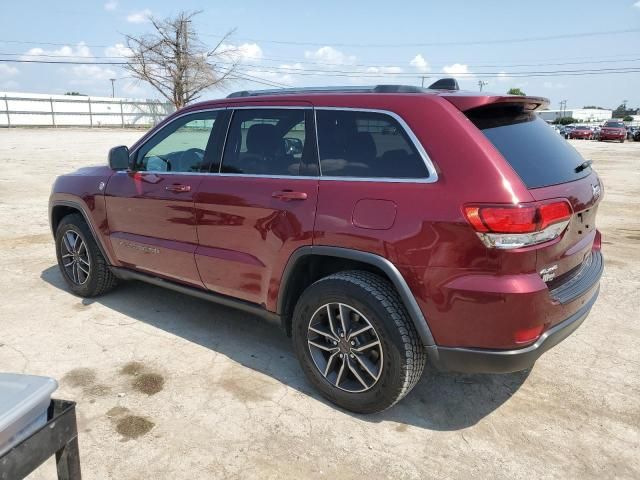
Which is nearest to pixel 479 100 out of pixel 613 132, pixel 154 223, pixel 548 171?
pixel 548 171

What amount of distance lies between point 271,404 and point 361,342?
0.71 m

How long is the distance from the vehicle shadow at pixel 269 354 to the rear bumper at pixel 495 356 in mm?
498

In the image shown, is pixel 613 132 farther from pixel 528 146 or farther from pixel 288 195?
pixel 288 195

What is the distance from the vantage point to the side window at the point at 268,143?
3.21m

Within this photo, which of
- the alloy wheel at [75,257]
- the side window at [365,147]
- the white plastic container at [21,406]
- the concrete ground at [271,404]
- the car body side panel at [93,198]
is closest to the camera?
the white plastic container at [21,406]

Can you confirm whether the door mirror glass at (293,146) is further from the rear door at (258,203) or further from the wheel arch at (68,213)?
the wheel arch at (68,213)

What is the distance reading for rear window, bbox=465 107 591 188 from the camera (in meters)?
2.65

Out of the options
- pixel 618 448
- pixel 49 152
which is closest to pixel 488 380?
pixel 618 448

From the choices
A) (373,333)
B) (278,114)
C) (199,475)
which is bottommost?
(199,475)

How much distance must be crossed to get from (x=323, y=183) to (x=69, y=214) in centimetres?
310

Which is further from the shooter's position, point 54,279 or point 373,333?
point 54,279

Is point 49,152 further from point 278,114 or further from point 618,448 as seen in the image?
point 618,448

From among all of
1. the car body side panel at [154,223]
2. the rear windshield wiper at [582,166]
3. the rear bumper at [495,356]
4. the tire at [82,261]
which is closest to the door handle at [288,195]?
the car body side panel at [154,223]

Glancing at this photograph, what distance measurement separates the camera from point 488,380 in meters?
3.44
